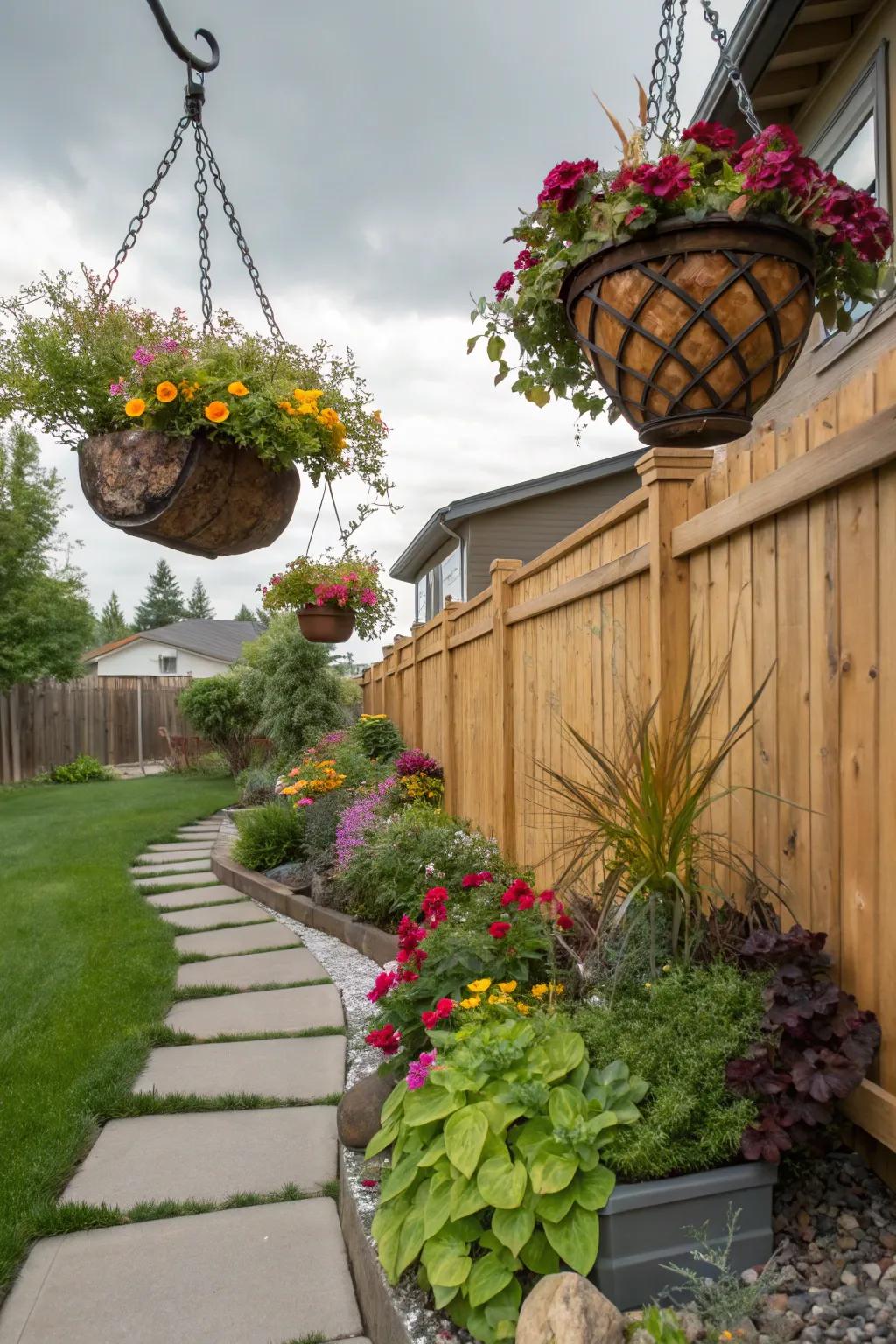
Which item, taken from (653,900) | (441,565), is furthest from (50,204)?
(441,565)

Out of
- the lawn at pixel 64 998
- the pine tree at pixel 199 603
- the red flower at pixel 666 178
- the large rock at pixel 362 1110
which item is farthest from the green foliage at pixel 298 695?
the pine tree at pixel 199 603

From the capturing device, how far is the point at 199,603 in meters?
65.5

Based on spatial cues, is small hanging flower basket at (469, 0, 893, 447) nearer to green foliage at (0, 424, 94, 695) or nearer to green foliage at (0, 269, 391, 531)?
green foliage at (0, 269, 391, 531)

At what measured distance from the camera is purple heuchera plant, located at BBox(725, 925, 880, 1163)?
179cm

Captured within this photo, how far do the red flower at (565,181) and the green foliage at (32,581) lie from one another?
15258mm

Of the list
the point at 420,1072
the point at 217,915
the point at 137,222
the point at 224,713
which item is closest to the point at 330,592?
the point at 217,915

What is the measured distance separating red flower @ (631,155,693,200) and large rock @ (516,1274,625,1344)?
1932mm

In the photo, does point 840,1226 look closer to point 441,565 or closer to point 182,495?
point 182,495

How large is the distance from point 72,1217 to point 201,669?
1536 inches

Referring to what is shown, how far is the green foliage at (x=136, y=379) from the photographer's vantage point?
222cm

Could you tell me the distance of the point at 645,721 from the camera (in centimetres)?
235

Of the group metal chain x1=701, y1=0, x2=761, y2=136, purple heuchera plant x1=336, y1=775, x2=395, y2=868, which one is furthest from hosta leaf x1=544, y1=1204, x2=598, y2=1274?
purple heuchera plant x1=336, y1=775, x2=395, y2=868

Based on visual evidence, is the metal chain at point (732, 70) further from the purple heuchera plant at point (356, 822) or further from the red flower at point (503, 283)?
the purple heuchera plant at point (356, 822)

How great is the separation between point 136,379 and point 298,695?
9.01m
